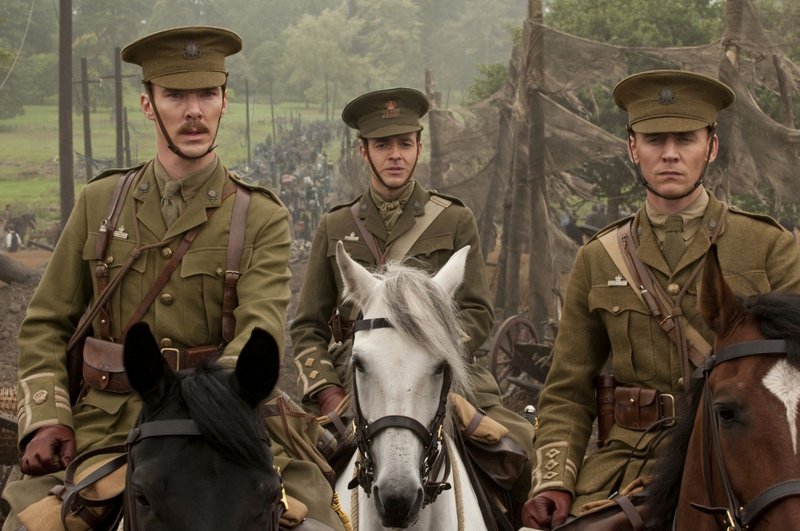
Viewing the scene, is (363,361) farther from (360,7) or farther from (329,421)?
(360,7)

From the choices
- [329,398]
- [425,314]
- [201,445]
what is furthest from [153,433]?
[329,398]

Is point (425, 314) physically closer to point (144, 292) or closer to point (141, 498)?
point (144, 292)

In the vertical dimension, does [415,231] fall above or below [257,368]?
above

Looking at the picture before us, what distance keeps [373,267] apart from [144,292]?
233 cm

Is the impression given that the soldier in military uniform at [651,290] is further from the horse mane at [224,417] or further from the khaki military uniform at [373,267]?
the horse mane at [224,417]

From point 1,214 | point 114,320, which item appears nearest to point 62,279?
point 114,320

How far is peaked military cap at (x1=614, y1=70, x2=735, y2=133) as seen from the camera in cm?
480

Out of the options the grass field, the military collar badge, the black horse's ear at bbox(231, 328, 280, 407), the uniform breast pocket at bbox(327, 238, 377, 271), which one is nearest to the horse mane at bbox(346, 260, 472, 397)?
the military collar badge

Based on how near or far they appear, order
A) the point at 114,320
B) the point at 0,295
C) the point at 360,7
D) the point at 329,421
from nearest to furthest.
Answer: the point at 114,320 < the point at 329,421 < the point at 0,295 < the point at 360,7

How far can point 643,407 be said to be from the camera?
4547 mm

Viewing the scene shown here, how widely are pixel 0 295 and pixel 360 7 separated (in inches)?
2111

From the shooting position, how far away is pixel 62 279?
4.42 meters

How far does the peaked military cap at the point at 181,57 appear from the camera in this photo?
177 inches

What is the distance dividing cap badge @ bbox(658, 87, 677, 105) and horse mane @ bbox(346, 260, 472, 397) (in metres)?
1.24
